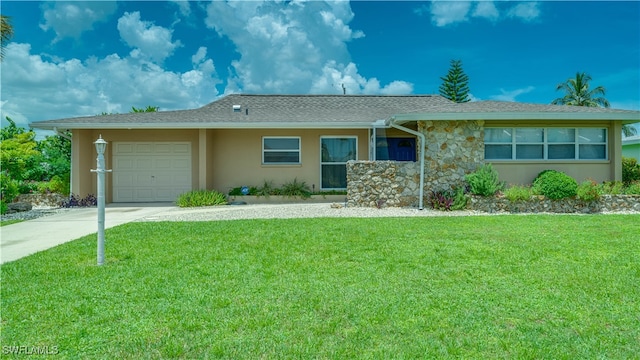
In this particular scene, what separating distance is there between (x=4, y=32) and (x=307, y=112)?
1017cm

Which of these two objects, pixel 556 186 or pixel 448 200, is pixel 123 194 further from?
pixel 556 186

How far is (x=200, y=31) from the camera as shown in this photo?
20.0 metres

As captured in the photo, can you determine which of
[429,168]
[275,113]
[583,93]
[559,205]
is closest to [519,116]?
[559,205]

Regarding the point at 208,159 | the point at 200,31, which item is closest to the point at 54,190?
the point at 208,159

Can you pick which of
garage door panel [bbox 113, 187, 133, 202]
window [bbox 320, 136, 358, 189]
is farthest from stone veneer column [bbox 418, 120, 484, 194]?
garage door panel [bbox 113, 187, 133, 202]

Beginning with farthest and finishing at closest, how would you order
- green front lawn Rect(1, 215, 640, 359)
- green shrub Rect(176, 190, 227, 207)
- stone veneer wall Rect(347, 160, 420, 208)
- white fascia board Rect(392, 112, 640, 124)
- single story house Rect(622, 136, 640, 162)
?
1. single story house Rect(622, 136, 640, 162)
2. green shrub Rect(176, 190, 227, 207)
3. stone veneer wall Rect(347, 160, 420, 208)
4. white fascia board Rect(392, 112, 640, 124)
5. green front lawn Rect(1, 215, 640, 359)

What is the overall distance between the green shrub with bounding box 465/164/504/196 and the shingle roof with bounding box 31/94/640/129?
1.67 metres

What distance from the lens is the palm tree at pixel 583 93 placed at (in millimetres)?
36938

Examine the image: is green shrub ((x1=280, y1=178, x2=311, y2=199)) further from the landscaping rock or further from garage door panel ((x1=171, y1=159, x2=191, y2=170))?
the landscaping rock

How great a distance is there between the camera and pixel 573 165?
12680 millimetres

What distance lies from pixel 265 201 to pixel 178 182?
3.52 m

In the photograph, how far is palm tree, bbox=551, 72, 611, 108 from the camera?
36938mm

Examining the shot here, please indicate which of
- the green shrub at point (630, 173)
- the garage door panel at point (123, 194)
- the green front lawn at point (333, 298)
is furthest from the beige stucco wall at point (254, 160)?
the green shrub at point (630, 173)

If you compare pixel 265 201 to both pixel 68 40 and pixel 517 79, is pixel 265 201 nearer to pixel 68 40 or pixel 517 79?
pixel 68 40
